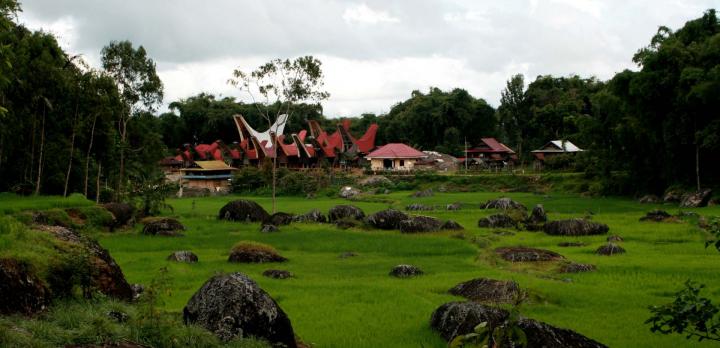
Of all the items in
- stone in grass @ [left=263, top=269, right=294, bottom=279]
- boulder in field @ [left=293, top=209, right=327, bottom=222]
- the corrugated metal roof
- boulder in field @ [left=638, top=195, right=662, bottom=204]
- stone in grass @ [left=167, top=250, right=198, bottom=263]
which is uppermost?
the corrugated metal roof

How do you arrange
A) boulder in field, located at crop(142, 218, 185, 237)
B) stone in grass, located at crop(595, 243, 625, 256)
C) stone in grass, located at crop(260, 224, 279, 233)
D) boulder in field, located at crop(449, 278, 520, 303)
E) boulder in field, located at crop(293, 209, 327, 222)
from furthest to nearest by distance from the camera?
boulder in field, located at crop(293, 209, 327, 222)
stone in grass, located at crop(260, 224, 279, 233)
boulder in field, located at crop(142, 218, 185, 237)
stone in grass, located at crop(595, 243, 625, 256)
boulder in field, located at crop(449, 278, 520, 303)

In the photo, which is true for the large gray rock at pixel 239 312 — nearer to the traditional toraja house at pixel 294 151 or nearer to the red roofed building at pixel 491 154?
the traditional toraja house at pixel 294 151

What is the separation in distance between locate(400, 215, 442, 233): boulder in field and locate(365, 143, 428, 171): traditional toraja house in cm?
4819

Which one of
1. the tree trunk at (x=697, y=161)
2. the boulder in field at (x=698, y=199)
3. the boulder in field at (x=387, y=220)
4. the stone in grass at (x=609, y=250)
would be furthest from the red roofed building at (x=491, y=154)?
the stone in grass at (x=609, y=250)

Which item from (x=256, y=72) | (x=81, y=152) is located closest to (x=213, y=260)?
(x=81, y=152)

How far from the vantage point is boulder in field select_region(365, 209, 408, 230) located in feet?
105

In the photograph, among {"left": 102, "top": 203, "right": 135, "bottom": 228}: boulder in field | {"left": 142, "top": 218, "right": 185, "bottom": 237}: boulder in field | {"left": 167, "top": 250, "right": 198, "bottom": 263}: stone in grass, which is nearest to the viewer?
{"left": 167, "top": 250, "right": 198, "bottom": 263}: stone in grass

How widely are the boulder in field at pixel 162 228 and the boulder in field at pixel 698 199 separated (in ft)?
99.1

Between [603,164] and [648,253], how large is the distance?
3411 cm

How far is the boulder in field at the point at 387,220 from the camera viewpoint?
105ft

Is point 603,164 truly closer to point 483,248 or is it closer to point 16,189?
point 483,248

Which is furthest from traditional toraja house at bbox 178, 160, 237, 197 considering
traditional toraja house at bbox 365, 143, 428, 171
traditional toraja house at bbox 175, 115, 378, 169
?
traditional toraja house at bbox 365, 143, 428, 171

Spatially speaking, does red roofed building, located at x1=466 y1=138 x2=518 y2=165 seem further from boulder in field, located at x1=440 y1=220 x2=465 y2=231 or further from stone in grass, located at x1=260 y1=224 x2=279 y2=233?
stone in grass, located at x1=260 y1=224 x2=279 y2=233

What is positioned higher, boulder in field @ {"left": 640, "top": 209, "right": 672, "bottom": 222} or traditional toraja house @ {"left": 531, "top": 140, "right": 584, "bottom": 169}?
traditional toraja house @ {"left": 531, "top": 140, "right": 584, "bottom": 169}
